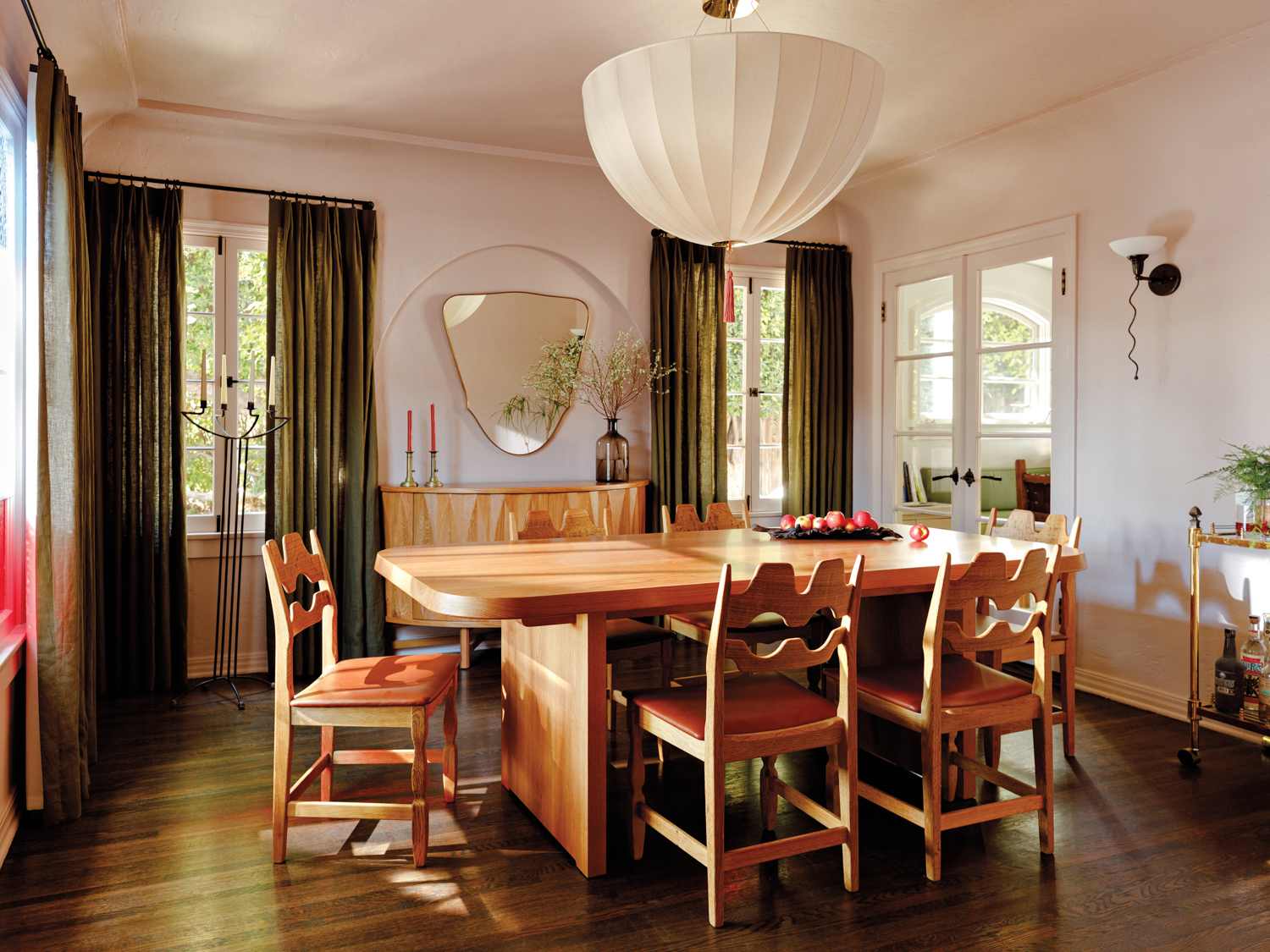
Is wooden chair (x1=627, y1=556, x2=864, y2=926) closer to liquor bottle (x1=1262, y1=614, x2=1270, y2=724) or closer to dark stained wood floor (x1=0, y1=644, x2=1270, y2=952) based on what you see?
dark stained wood floor (x1=0, y1=644, x2=1270, y2=952)

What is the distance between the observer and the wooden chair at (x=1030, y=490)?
4.52 metres

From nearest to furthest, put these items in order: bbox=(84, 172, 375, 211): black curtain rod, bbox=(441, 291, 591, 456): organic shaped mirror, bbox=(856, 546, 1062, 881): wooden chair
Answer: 1. bbox=(856, 546, 1062, 881): wooden chair
2. bbox=(84, 172, 375, 211): black curtain rod
3. bbox=(441, 291, 591, 456): organic shaped mirror

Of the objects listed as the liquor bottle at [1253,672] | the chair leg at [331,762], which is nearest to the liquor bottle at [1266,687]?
the liquor bottle at [1253,672]

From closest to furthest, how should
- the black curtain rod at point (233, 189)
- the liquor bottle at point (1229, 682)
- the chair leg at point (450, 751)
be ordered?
the chair leg at point (450, 751)
the liquor bottle at point (1229, 682)
the black curtain rod at point (233, 189)

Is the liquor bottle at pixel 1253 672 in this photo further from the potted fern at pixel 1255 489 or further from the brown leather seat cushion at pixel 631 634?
the brown leather seat cushion at pixel 631 634

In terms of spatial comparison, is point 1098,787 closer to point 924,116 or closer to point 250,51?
point 924,116

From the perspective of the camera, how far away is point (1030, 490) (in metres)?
4.60

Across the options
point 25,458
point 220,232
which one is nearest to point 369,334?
point 220,232

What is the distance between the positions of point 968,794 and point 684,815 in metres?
0.95

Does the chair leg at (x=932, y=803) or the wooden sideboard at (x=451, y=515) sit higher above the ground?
the wooden sideboard at (x=451, y=515)

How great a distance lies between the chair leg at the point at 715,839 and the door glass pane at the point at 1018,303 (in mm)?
3283

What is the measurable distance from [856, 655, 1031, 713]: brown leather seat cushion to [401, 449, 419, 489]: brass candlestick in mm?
2760

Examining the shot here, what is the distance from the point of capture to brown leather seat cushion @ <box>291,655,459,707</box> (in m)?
2.45

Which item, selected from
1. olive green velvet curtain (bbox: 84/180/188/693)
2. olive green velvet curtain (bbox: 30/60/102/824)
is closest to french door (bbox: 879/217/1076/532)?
olive green velvet curtain (bbox: 84/180/188/693)
